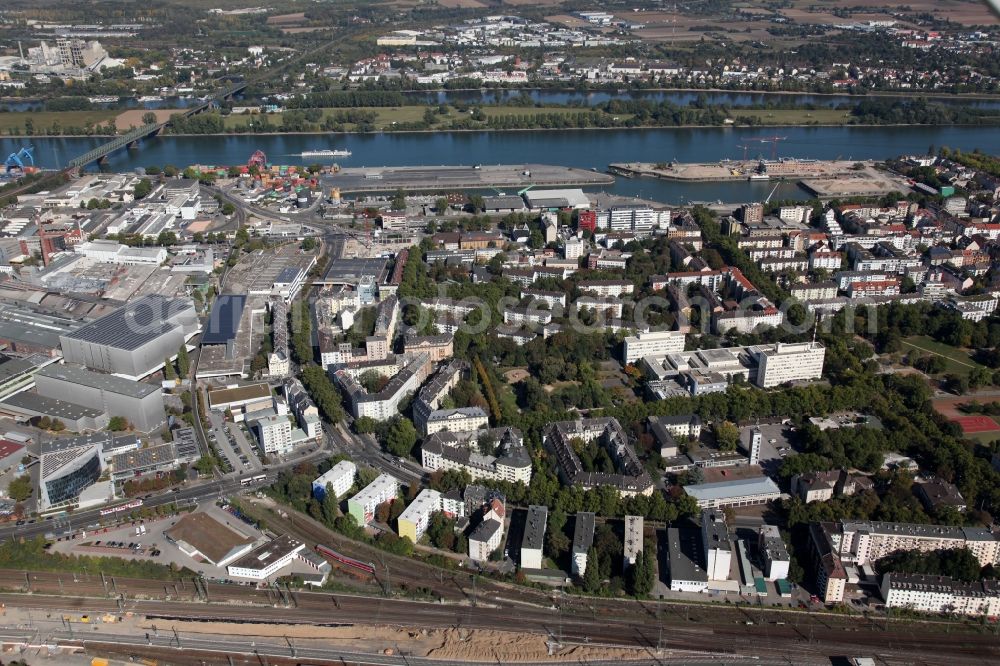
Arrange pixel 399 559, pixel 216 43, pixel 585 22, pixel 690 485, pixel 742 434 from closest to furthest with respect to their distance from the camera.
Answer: pixel 399 559
pixel 690 485
pixel 742 434
pixel 216 43
pixel 585 22

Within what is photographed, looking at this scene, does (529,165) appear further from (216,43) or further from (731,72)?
(216,43)

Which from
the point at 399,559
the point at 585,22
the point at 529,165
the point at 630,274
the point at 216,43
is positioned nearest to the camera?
the point at 399,559

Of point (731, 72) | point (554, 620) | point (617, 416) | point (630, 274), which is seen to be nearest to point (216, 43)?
point (731, 72)

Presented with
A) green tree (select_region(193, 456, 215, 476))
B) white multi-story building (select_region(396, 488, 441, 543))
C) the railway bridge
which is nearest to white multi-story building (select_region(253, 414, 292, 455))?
green tree (select_region(193, 456, 215, 476))

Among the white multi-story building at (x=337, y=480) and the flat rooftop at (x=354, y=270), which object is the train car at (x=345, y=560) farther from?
the flat rooftop at (x=354, y=270)

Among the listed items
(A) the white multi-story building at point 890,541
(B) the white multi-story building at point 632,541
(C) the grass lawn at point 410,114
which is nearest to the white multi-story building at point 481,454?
(B) the white multi-story building at point 632,541

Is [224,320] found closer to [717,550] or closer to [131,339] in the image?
[131,339]
